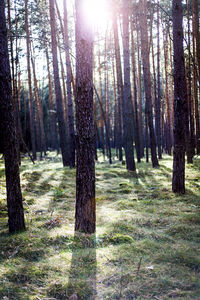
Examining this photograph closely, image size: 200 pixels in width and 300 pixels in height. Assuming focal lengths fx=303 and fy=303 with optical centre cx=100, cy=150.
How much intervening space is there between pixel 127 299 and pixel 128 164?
10.4m

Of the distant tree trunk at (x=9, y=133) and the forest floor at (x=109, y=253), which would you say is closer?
the forest floor at (x=109, y=253)

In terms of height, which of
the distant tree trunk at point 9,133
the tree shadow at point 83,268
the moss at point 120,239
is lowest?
the tree shadow at point 83,268

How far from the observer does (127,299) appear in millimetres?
3295

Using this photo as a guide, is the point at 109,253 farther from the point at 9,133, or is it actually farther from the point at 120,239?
the point at 9,133

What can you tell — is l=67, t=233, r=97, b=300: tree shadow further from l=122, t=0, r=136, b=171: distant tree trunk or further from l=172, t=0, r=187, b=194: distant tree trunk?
l=122, t=0, r=136, b=171: distant tree trunk

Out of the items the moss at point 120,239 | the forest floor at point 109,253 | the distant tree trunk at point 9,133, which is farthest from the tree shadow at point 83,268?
the distant tree trunk at point 9,133

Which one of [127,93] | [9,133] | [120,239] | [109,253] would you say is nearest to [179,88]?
[120,239]

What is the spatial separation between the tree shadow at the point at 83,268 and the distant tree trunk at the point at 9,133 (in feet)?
3.71

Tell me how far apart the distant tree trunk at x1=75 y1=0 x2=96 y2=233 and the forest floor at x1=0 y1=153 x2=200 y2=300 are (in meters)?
0.48

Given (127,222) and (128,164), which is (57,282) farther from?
(128,164)

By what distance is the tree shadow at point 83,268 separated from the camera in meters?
3.49

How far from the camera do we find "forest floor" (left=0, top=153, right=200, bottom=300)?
3504 millimetres

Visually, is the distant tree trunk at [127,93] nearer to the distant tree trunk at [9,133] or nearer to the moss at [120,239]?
the moss at [120,239]

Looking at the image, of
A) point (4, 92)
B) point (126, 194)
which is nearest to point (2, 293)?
point (4, 92)
